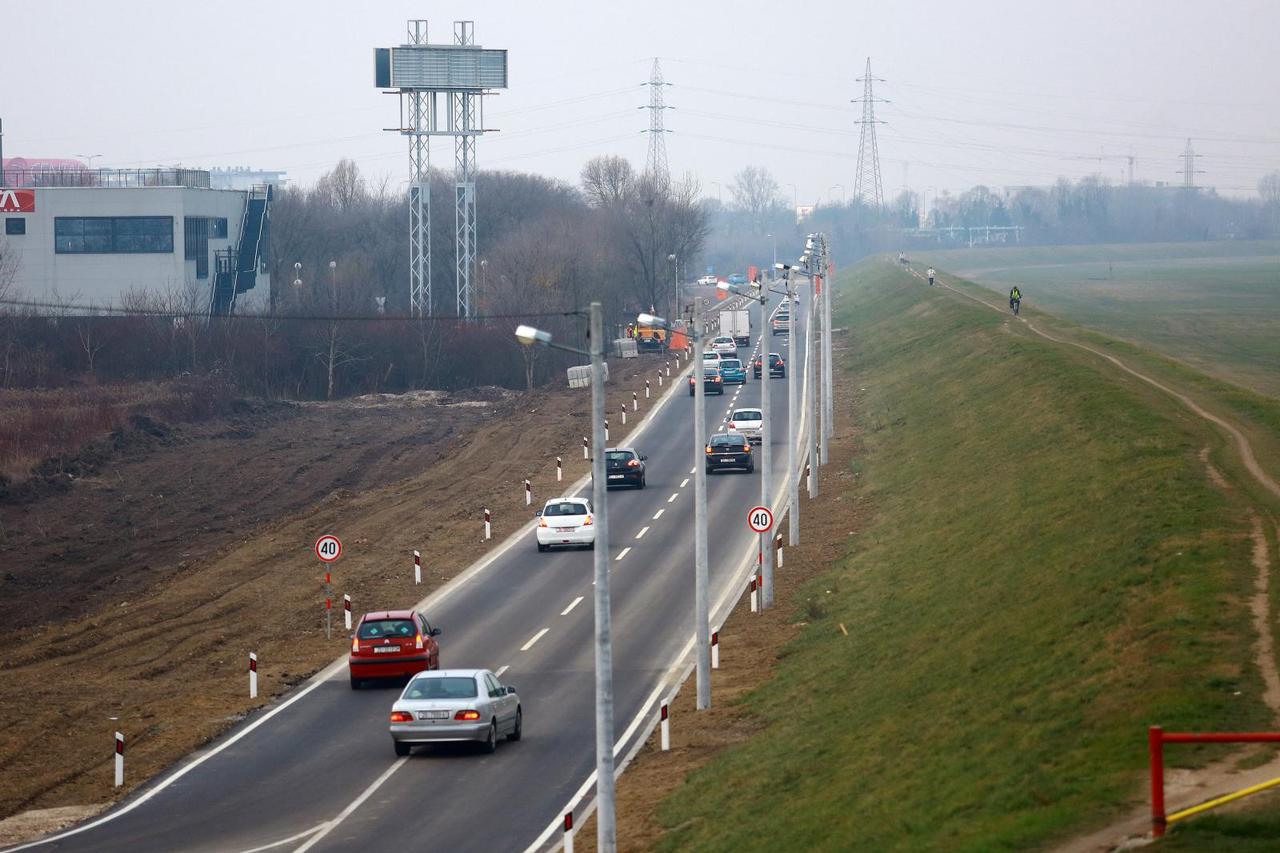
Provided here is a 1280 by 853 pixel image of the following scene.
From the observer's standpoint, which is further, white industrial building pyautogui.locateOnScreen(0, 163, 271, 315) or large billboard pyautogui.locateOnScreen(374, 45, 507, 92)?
large billboard pyautogui.locateOnScreen(374, 45, 507, 92)

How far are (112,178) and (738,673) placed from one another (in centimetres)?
7537

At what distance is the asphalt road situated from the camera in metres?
20.5

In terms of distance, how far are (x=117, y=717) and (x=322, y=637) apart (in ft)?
23.9

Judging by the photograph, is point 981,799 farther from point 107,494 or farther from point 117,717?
point 107,494

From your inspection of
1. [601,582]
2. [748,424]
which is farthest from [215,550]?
[601,582]

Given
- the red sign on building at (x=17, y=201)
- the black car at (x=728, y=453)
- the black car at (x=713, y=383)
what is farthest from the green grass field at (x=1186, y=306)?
the red sign on building at (x=17, y=201)

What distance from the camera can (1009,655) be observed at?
22.7 meters

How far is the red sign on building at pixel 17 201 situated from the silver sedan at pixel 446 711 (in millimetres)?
73166

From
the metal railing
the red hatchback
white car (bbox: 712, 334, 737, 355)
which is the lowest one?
the red hatchback

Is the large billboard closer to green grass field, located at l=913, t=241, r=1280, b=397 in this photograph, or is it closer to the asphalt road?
green grass field, located at l=913, t=241, r=1280, b=397

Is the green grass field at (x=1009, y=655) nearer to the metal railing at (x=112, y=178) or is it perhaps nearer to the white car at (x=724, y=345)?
the white car at (x=724, y=345)

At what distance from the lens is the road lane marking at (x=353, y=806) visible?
19938 mm

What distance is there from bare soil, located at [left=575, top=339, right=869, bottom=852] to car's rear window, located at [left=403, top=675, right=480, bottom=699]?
2.76 meters

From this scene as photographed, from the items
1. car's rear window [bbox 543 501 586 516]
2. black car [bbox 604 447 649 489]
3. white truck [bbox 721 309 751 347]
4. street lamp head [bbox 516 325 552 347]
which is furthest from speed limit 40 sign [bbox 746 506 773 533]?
black car [bbox 604 447 649 489]
